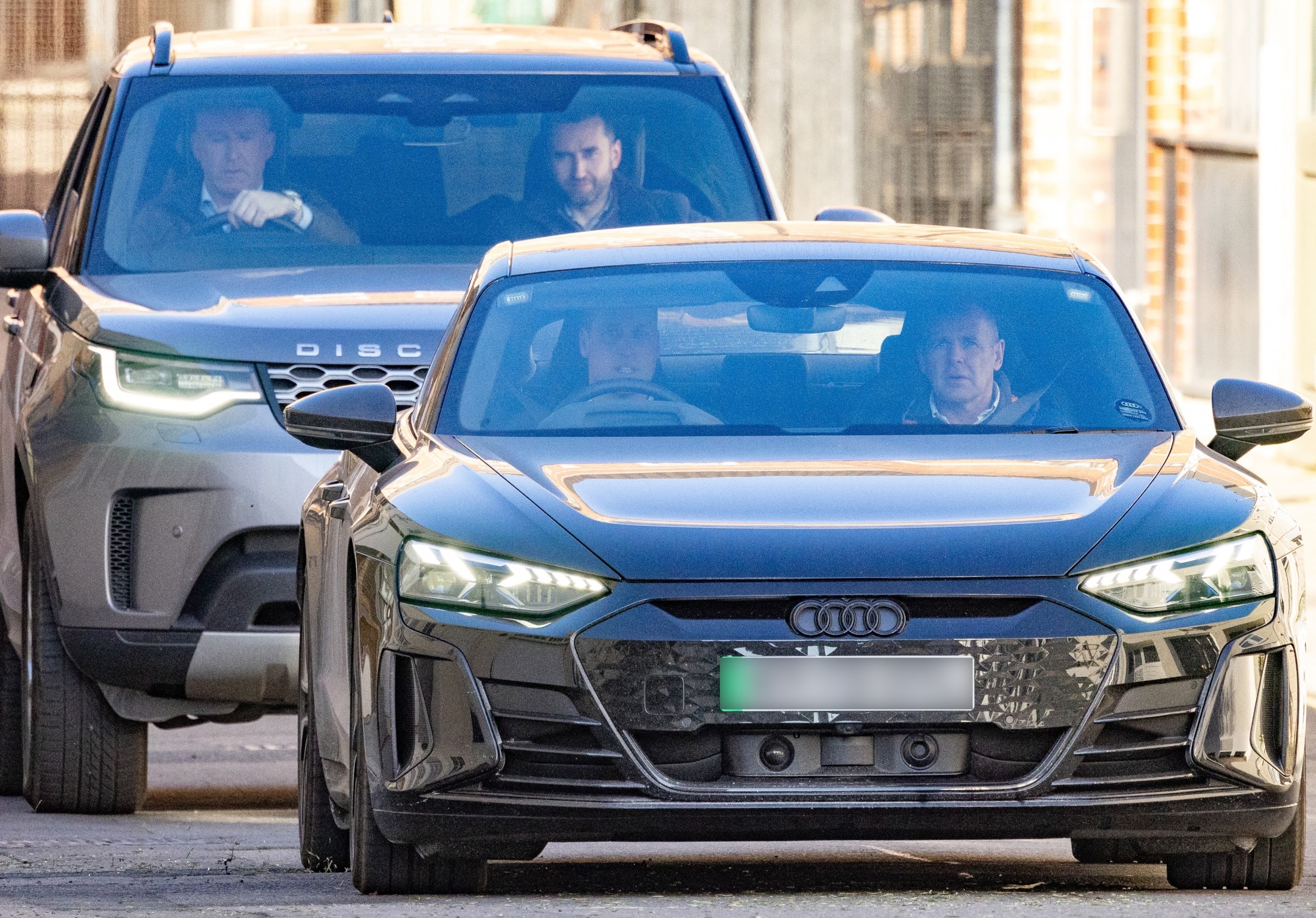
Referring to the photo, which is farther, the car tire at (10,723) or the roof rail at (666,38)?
the roof rail at (666,38)

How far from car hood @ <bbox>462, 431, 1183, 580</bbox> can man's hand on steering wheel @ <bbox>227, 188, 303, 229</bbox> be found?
2.93 m

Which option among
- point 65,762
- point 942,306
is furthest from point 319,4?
point 942,306

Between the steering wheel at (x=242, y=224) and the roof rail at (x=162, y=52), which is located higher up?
the roof rail at (x=162, y=52)

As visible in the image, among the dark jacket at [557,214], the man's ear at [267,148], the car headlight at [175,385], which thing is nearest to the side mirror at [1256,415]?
the car headlight at [175,385]

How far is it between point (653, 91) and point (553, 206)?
0.53 meters

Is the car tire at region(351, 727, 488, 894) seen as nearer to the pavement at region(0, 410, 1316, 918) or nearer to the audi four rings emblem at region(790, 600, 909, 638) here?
the pavement at region(0, 410, 1316, 918)

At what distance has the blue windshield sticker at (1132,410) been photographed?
672 cm

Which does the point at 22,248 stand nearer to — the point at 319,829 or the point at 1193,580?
the point at 319,829

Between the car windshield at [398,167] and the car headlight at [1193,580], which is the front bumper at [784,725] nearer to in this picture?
the car headlight at [1193,580]

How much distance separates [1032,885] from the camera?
21.0ft

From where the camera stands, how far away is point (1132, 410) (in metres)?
6.75

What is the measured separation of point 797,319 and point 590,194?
8.70 feet

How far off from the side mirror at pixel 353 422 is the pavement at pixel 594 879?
0.90 meters

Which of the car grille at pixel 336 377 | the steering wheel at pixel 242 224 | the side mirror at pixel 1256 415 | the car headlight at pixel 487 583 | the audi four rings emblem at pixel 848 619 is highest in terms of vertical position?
the steering wheel at pixel 242 224
